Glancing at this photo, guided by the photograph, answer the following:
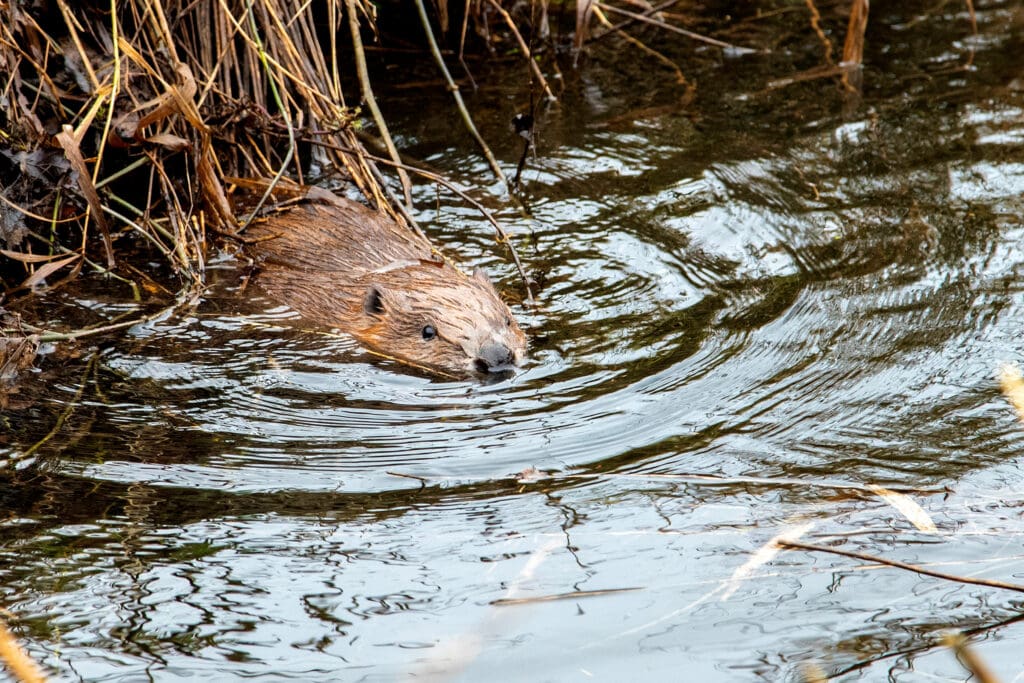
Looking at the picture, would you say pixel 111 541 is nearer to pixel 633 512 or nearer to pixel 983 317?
pixel 633 512

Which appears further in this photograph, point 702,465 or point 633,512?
point 702,465

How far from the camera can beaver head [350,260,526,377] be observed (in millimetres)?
3979

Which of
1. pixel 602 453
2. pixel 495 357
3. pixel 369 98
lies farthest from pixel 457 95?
pixel 602 453

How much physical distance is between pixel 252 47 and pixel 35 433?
2.23 metres

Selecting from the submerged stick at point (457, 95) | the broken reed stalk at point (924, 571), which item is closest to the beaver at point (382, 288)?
the submerged stick at point (457, 95)

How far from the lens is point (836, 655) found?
2291mm

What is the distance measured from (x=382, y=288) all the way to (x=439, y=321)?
282mm

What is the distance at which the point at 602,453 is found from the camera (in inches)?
126

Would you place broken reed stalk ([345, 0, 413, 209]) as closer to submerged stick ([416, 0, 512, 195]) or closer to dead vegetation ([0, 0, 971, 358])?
dead vegetation ([0, 0, 971, 358])

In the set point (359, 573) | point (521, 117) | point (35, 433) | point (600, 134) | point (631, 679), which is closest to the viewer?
point (631, 679)

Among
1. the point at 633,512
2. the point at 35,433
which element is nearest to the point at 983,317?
the point at 633,512

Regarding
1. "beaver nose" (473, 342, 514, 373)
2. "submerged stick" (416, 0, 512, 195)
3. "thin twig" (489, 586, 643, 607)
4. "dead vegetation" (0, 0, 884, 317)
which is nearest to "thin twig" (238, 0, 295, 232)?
"dead vegetation" (0, 0, 884, 317)

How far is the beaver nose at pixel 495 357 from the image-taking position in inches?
152

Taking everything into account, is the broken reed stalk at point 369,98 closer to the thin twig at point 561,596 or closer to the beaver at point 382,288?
the beaver at point 382,288
